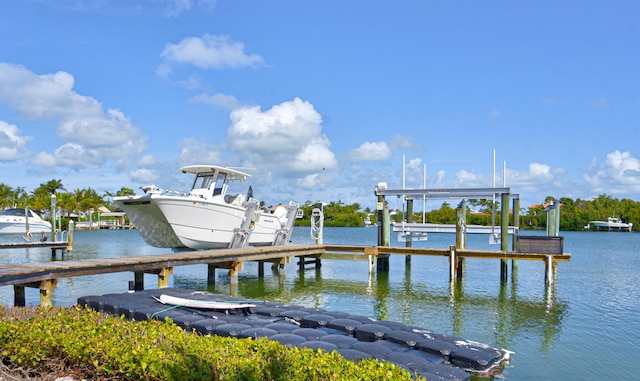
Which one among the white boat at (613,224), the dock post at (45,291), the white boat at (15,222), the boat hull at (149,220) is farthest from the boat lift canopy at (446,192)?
the white boat at (613,224)

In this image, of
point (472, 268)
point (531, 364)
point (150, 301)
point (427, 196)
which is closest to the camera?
point (531, 364)

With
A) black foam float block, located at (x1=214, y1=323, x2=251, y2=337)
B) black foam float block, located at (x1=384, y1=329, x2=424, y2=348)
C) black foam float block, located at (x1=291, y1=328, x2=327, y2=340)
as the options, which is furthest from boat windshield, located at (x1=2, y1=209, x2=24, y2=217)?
black foam float block, located at (x1=384, y1=329, x2=424, y2=348)

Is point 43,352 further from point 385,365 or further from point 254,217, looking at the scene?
point 254,217

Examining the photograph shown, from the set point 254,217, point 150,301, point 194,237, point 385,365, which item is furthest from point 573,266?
point 385,365

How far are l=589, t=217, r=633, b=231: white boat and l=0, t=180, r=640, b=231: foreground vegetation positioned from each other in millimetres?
1988

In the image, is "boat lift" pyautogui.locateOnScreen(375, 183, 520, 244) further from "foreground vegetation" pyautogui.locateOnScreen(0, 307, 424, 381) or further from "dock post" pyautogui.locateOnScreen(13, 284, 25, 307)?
"foreground vegetation" pyautogui.locateOnScreen(0, 307, 424, 381)

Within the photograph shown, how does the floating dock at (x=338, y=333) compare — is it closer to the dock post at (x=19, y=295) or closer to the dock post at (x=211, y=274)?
the dock post at (x=19, y=295)

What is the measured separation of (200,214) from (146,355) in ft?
57.2

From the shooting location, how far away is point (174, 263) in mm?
17391

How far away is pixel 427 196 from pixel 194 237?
11185mm

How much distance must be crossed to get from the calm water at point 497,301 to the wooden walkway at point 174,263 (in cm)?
106

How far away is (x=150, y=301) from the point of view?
11898 mm

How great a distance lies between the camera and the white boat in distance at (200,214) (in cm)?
2264

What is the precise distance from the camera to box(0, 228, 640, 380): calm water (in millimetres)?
11492
